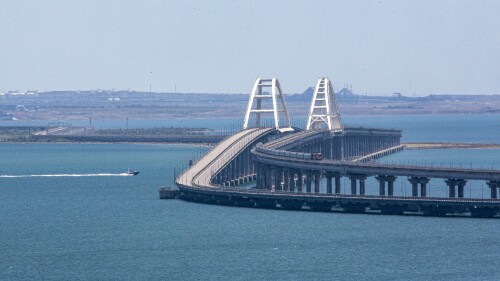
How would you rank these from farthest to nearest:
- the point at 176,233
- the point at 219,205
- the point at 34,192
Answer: the point at 34,192 < the point at 219,205 < the point at 176,233

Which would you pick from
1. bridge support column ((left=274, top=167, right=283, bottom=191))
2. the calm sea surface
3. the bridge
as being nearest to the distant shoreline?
the bridge

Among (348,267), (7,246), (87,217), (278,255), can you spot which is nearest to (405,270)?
(348,267)

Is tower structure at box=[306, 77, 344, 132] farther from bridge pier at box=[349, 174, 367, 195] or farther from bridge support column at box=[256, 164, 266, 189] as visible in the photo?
bridge pier at box=[349, 174, 367, 195]

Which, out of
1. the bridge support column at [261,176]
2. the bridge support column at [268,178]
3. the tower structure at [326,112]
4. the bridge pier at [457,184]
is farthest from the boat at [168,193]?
the tower structure at [326,112]

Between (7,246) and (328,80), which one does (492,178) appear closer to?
(7,246)

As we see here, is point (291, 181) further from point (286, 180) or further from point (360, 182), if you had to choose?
point (360, 182)

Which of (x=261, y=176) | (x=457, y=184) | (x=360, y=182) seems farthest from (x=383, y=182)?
(x=261, y=176)
